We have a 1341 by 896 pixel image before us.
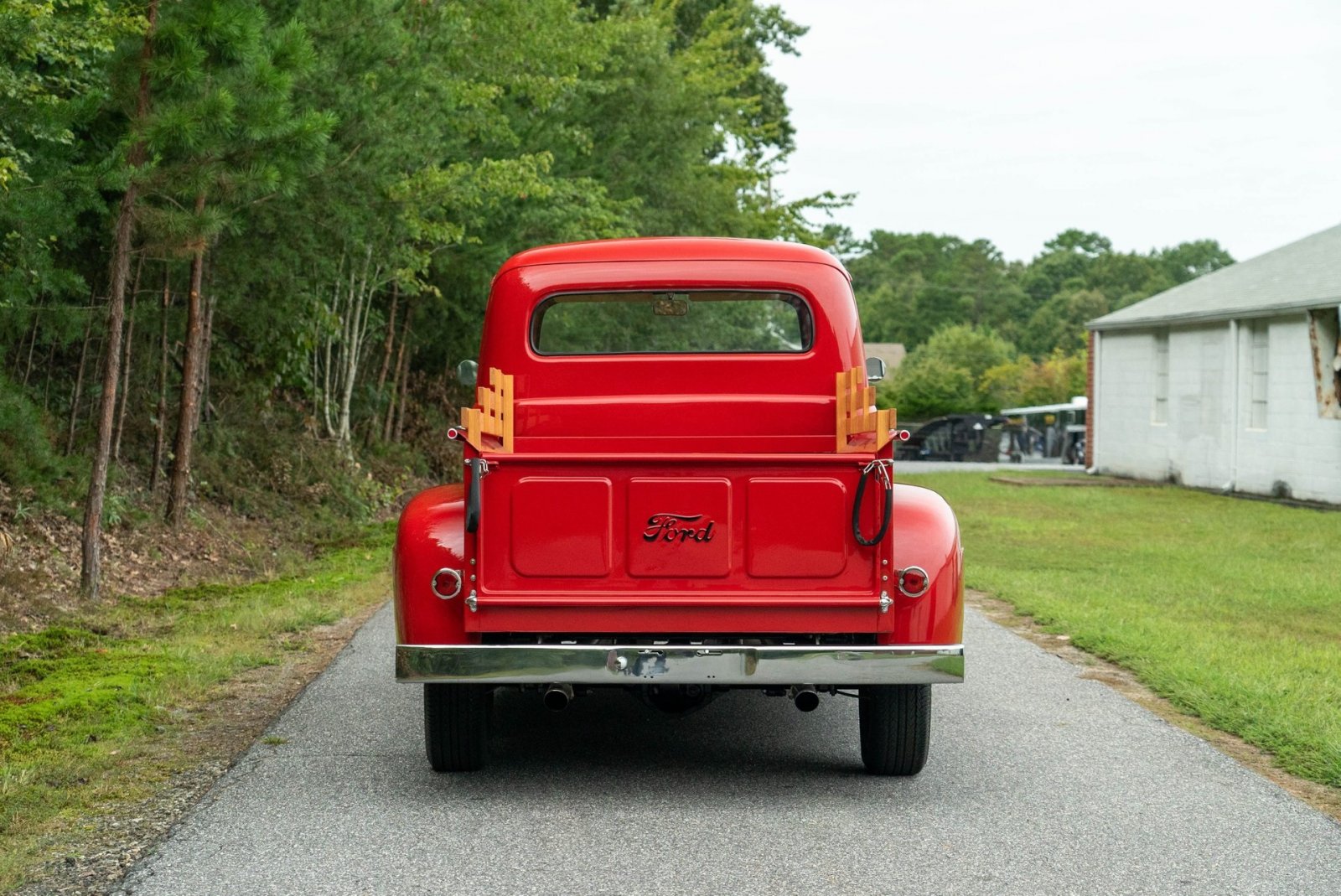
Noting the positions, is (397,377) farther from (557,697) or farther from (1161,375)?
(557,697)

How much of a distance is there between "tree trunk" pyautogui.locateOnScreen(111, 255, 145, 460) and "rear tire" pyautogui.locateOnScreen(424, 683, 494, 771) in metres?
8.46

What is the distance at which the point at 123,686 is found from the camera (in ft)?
25.9

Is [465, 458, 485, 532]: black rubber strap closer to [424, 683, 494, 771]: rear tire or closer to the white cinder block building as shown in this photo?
[424, 683, 494, 771]: rear tire

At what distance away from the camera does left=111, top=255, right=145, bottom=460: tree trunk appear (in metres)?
13.6

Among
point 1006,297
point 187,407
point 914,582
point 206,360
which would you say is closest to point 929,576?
point 914,582

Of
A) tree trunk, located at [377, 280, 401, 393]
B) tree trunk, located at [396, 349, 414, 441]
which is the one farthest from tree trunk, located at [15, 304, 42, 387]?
tree trunk, located at [396, 349, 414, 441]

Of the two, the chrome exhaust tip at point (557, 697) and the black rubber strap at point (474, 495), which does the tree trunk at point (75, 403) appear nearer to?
the black rubber strap at point (474, 495)

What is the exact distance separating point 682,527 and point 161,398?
10.2 m

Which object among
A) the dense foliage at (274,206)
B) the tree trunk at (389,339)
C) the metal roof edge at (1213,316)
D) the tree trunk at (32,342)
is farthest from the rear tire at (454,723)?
the metal roof edge at (1213,316)

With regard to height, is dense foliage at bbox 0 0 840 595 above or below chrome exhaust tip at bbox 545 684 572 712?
above

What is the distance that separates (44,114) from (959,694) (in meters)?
6.86

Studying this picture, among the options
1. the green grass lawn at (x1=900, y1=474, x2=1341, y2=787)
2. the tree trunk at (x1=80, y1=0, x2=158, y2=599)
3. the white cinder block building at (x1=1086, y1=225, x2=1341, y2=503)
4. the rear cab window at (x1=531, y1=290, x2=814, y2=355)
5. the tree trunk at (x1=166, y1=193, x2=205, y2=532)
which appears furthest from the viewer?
the white cinder block building at (x1=1086, y1=225, x2=1341, y2=503)

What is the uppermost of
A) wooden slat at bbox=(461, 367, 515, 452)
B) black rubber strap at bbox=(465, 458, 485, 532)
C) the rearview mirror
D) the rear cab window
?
the rear cab window

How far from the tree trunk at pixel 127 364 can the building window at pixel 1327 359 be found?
19.0 metres
